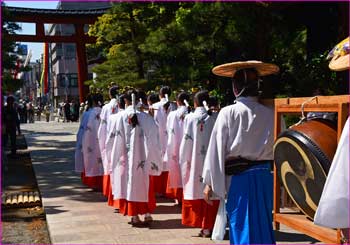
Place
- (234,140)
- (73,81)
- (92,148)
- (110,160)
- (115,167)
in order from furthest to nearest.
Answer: (73,81) < (92,148) < (110,160) < (115,167) < (234,140)

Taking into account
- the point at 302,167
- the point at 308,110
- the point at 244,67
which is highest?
the point at 244,67

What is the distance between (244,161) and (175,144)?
9.78 ft

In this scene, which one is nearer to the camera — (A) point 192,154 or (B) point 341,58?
(B) point 341,58

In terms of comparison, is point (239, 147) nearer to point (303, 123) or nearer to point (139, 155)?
point (303, 123)

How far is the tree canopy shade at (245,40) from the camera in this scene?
8.85 m

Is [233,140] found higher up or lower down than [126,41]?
lower down

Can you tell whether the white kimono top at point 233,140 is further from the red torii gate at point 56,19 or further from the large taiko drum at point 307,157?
the red torii gate at point 56,19

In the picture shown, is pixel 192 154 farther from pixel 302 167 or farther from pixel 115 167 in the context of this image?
pixel 302 167

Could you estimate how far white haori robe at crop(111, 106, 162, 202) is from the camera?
5.71 meters

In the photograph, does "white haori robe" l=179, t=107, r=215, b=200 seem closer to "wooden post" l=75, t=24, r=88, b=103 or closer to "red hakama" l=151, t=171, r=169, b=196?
"red hakama" l=151, t=171, r=169, b=196

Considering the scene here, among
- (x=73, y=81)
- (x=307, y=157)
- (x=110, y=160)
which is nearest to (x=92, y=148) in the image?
(x=110, y=160)

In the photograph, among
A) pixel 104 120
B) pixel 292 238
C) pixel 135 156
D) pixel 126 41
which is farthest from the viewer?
pixel 126 41

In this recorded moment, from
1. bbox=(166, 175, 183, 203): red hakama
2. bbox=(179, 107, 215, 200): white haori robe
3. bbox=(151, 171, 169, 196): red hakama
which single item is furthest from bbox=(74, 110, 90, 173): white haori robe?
bbox=(179, 107, 215, 200): white haori robe

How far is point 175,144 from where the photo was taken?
259 inches
